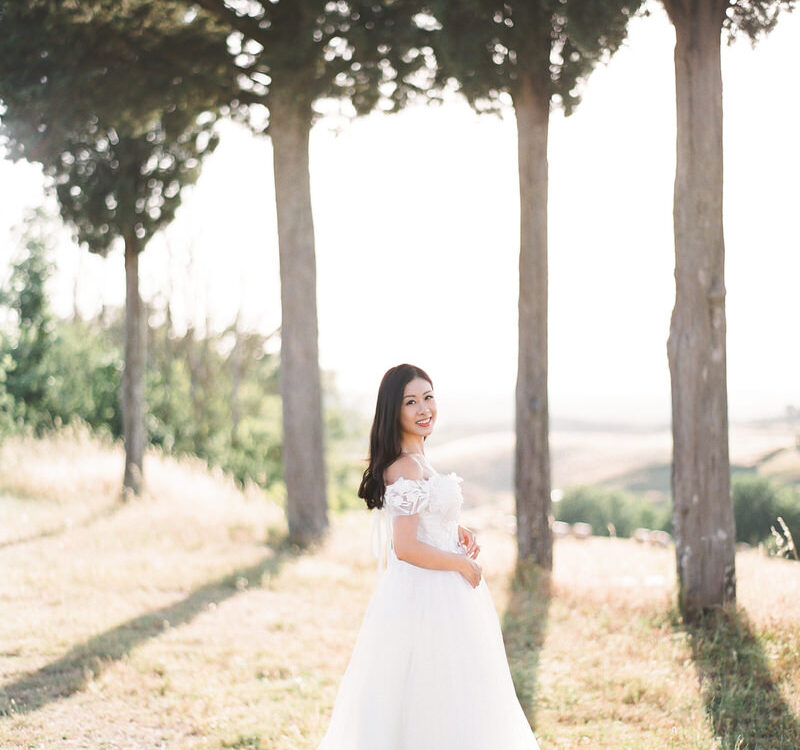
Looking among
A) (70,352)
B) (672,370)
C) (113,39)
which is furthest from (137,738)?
(70,352)

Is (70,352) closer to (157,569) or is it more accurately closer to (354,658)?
(157,569)

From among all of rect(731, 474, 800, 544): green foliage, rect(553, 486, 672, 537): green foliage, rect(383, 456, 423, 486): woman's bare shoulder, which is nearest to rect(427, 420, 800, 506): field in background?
rect(553, 486, 672, 537): green foliage

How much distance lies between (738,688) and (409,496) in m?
3.12

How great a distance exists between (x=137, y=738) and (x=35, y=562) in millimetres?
Result: 4846

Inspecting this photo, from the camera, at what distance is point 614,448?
51.2 m

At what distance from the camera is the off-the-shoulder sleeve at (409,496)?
3453mm

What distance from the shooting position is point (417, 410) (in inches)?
143

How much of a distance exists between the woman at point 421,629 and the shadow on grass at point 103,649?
2.59 m

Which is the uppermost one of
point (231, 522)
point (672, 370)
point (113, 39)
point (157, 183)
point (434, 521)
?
point (113, 39)

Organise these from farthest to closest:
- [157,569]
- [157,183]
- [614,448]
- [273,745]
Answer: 1. [614,448]
2. [157,183]
3. [157,569]
4. [273,745]

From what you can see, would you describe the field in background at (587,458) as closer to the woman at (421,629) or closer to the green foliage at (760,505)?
the green foliage at (760,505)

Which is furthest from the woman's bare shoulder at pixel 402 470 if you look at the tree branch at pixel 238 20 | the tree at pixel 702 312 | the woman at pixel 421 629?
the tree branch at pixel 238 20

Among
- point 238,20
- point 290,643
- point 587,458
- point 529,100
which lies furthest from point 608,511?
point 587,458

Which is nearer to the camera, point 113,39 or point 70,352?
point 113,39
